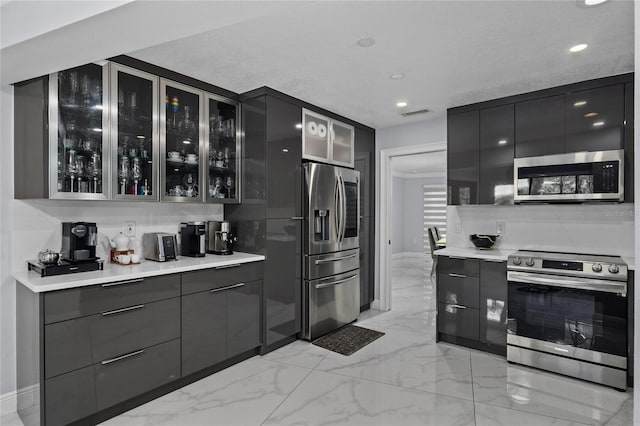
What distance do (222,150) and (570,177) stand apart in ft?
10.1

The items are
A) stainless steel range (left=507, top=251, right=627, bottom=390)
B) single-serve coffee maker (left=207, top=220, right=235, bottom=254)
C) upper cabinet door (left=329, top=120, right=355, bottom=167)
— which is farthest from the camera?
upper cabinet door (left=329, top=120, right=355, bottom=167)

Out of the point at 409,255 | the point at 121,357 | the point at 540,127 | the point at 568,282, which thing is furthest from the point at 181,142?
the point at 409,255

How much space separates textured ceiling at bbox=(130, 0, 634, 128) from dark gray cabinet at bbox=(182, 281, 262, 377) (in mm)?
1770

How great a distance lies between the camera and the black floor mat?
3.36 metres

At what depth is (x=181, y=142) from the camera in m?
2.90

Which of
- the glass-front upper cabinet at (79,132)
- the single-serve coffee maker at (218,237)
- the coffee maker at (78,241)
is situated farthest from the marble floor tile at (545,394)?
the glass-front upper cabinet at (79,132)

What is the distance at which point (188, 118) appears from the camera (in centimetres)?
295

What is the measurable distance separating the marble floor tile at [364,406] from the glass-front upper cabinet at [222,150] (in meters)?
1.79

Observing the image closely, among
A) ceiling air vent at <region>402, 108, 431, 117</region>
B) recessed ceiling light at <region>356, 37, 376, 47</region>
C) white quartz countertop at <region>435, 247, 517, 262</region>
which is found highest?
recessed ceiling light at <region>356, 37, 376, 47</region>

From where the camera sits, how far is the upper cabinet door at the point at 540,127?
312 cm

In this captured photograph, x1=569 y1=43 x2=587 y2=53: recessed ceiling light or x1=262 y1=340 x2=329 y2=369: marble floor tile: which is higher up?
x1=569 y1=43 x2=587 y2=53: recessed ceiling light

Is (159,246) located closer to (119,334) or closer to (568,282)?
(119,334)

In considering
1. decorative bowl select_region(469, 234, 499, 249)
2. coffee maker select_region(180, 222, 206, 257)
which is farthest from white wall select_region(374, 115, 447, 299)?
coffee maker select_region(180, 222, 206, 257)

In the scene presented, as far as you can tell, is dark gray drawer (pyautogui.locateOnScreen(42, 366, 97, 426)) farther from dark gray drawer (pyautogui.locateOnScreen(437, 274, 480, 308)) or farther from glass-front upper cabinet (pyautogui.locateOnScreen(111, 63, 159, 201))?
dark gray drawer (pyautogui.locateOnScreen(437, 274, 480, 308))
